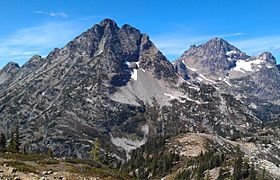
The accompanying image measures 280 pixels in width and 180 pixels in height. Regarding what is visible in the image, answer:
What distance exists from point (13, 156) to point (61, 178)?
63.3ft

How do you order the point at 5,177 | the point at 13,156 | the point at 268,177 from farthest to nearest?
the point at 268,177 < the point at 13,156 < the point at 5,177

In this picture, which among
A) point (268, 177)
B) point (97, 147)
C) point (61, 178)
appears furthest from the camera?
point (268, 177)

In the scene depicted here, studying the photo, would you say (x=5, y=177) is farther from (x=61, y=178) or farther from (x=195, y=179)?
(x=195, y=179)

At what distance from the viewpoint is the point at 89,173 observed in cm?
4844

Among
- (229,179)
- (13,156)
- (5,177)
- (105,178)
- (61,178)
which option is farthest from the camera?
(229,179)

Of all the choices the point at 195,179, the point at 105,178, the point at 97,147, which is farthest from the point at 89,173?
the point at 195,179

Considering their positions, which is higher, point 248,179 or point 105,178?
point 105,178

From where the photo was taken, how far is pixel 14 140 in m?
148

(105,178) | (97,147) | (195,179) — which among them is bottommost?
(195,179)

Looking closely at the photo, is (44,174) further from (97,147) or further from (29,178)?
(97,147)

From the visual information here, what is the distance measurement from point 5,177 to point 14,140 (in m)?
121

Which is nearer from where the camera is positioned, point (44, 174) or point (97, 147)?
point (44, 174)

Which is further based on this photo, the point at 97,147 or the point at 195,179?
the point at 195,179

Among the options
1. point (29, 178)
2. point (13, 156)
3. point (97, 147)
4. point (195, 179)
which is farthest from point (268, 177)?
point (29, 178)
